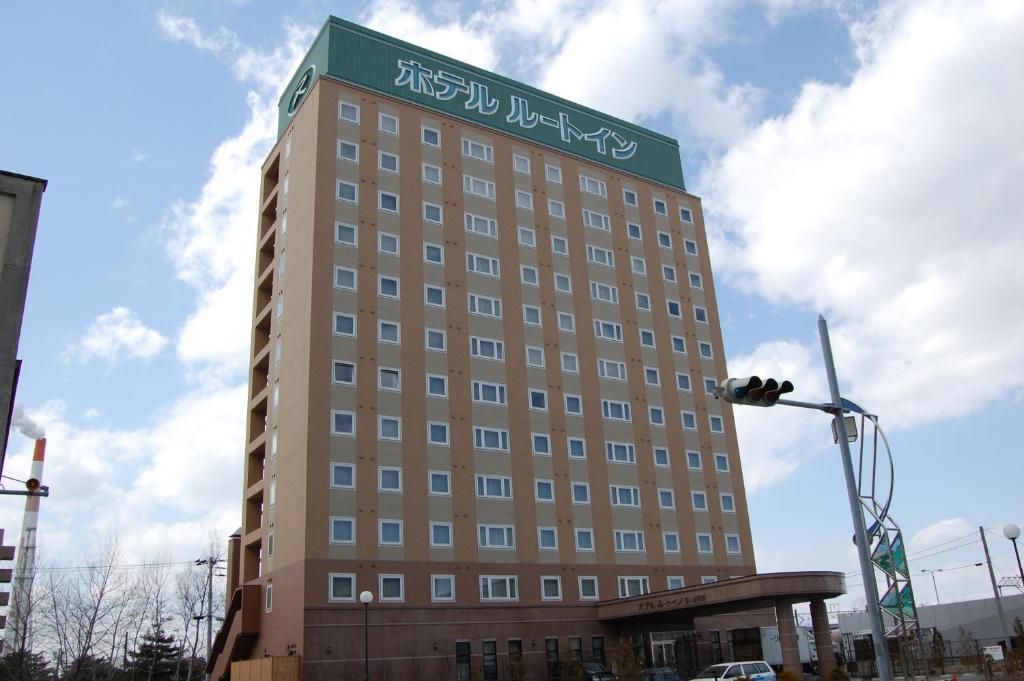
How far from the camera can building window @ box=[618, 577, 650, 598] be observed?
191 feet

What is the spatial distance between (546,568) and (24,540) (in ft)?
168

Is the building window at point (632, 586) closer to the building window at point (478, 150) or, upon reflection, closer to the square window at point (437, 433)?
the square window at point (437, 433)

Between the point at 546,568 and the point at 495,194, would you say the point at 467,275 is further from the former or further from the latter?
the point at 546,568

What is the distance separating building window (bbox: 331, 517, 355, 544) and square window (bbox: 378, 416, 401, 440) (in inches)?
A: 215

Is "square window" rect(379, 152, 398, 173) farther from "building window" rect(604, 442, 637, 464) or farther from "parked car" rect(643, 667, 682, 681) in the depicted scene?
"parked car" rect(643, 667, 682, 681)

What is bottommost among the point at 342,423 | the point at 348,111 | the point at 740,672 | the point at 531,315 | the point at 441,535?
the point at 740,672

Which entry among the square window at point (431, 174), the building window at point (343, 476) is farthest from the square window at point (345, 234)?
the building window at point (343, 476)

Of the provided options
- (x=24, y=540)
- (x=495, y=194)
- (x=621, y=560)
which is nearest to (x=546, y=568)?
(x=621, y=560)

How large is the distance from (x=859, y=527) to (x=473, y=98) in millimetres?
54075

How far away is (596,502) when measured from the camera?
59625mm

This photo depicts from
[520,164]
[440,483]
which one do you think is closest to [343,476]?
[440,483]

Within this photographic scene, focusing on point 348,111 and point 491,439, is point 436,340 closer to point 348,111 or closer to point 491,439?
point 491,439

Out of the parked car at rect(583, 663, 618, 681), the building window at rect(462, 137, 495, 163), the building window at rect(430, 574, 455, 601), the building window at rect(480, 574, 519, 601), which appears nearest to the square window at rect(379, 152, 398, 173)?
the building window at rect(462, 137, 495, 163)

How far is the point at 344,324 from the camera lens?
54781mm
